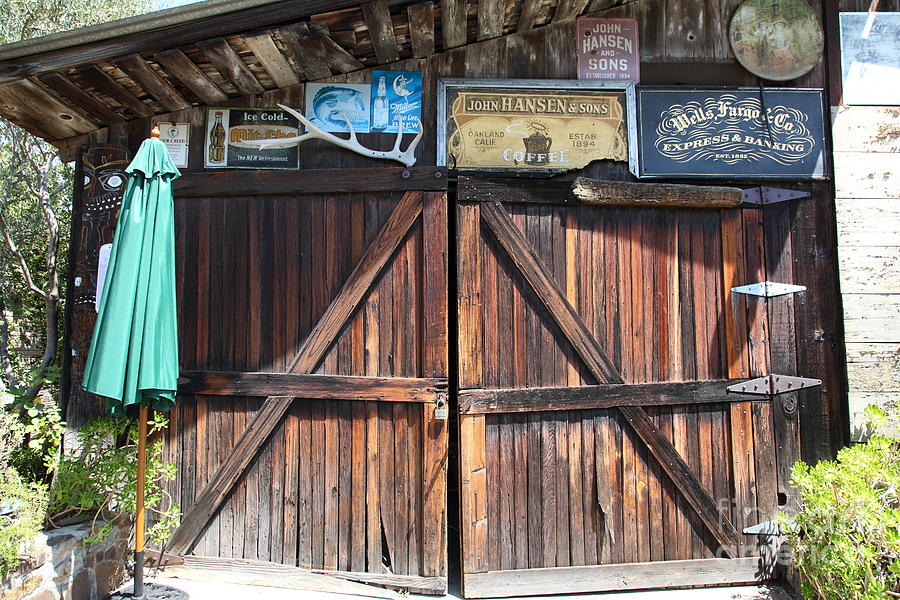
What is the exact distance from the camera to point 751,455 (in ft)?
12.2

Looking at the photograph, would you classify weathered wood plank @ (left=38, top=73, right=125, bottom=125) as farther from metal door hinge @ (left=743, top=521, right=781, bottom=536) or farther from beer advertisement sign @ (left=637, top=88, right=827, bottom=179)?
metal door hinge @ (left=743, top=521, right=781, bottom=536)

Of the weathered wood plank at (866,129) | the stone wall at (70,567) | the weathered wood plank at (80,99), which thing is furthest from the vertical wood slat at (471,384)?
the weathered wood plank at (866,129)

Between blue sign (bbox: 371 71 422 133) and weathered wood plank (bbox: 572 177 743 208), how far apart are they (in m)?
1.22

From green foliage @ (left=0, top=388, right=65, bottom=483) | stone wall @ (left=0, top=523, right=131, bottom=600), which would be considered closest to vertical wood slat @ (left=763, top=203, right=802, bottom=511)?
stone wall @ (left=0, top=523, right=131, bottom=600)

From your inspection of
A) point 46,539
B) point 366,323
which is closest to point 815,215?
point 366,323

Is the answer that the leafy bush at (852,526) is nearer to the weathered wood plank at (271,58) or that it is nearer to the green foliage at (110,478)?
the green foliage at (110,478)

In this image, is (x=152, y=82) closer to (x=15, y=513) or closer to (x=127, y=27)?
(x=127, y=27)

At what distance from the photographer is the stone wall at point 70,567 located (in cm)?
282

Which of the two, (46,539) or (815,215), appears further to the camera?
(815,215)

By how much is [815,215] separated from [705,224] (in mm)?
802

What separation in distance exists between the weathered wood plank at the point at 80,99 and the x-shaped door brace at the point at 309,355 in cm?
205

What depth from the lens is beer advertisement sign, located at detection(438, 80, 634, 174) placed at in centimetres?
371

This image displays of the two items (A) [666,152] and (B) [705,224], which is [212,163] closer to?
(A) [666,152]

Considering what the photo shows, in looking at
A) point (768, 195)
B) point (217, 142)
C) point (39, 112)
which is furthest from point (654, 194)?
point (39, 112)
